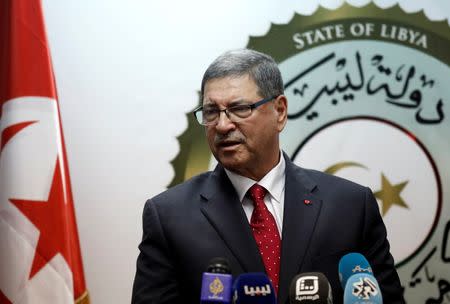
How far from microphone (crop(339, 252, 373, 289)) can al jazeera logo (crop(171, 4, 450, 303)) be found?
1.52 meters

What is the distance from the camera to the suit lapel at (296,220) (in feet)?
5.42

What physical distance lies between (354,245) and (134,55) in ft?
5.47

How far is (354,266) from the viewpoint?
4.70ft

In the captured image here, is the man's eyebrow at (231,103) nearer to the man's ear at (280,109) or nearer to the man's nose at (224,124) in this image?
the man's nose at (224,124)

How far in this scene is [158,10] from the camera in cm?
300

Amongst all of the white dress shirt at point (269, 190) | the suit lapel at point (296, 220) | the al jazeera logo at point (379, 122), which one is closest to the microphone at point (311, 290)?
the suit lapel at point (296, 220)

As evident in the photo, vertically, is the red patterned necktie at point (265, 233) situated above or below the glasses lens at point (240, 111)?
below

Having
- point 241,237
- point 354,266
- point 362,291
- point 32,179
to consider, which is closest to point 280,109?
point 241,237

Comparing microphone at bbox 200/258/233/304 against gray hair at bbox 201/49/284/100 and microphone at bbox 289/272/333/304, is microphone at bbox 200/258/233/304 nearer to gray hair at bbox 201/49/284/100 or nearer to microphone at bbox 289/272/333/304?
microphone at bbox 289/272/333/304

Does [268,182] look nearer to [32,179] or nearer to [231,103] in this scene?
[231,103]

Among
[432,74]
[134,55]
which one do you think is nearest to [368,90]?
[432,74]

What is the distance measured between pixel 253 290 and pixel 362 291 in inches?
9.1

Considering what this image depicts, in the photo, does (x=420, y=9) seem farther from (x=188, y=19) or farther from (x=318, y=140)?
(x=188, y=19)

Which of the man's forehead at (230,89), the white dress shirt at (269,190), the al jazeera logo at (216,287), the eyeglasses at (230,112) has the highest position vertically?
the man's forehead at (230,89)
